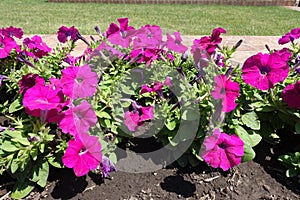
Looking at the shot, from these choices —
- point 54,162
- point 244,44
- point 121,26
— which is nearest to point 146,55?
point 121,26

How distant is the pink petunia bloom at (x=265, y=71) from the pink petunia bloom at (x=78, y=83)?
82cm

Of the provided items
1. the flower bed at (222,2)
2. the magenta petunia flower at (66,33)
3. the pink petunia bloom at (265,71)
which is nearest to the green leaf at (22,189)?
the magenta petunia flower at (66,33)

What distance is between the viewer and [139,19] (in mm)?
7199

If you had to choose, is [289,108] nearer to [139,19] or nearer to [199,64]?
[199,64]

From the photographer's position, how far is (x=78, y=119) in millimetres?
1592

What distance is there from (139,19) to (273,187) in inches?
230

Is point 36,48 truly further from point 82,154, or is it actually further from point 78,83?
point 82,154

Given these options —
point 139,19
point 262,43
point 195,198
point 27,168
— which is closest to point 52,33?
point 139,19

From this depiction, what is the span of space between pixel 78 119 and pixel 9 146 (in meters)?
0.42

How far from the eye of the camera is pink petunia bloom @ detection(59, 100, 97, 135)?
154 centimetres

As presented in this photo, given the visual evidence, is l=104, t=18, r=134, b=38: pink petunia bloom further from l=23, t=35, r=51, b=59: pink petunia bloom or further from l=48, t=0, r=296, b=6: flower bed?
l=48, t=0, r=296, b=6: flower bed

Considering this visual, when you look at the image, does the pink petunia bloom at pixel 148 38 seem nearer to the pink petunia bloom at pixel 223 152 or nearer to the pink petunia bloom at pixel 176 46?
the pink petunia bloom at pixel 176 46

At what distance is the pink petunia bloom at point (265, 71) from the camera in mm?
1741

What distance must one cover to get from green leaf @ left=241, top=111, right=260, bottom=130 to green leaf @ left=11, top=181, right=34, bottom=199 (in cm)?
129
